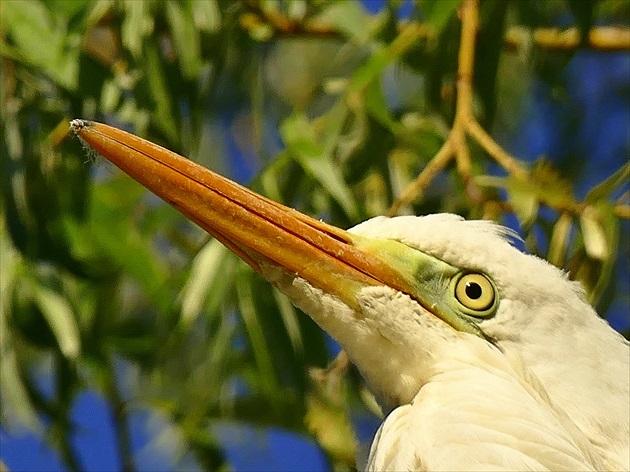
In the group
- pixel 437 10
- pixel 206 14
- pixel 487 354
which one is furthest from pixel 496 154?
pixel 206 14

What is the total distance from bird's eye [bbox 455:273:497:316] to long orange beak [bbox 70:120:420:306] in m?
0.07

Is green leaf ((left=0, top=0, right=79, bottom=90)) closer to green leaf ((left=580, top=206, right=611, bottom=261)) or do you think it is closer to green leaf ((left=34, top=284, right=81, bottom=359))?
green leaf ((left=34, top=284, right=81, bottom=359))

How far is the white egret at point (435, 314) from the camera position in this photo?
5.70 feet

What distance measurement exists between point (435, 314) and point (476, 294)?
62 mm

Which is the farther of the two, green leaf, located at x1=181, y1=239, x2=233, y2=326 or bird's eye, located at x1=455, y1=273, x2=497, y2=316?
green leaf, located at x1=181, y1=239, x2=233, y2=326

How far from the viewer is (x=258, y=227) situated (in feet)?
5.83

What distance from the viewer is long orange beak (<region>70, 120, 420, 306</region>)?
173 centimetres

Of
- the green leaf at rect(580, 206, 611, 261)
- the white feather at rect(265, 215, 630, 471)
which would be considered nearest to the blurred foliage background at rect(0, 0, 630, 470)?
the green leaf at rect(580, 206, 611, 261)

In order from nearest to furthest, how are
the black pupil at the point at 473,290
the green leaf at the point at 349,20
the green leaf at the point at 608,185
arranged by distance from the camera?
the black pupil at the point at 473,290 → the green leaf at the point at 608,185 → the green leaf at the point at 349,20

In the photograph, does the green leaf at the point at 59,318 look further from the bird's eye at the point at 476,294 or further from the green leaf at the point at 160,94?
the bird's eye at the point at 476,294

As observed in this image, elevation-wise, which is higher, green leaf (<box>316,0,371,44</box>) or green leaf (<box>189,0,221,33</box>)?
green leaf (<box>316,0,371,44</box>)

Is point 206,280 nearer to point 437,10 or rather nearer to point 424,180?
point 424,180

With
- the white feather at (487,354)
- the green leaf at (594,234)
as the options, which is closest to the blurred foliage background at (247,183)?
the green leaf at (594,234)

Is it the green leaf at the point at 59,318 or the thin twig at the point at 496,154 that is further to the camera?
the green leaf at the point at 59,318
